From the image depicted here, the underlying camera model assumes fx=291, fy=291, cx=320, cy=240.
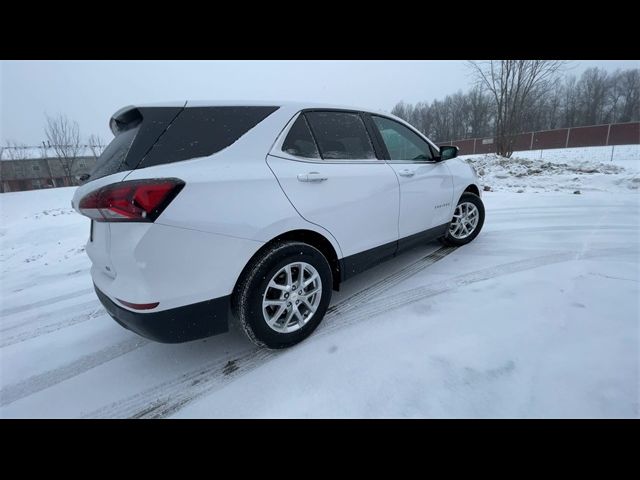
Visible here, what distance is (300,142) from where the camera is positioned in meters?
2.16

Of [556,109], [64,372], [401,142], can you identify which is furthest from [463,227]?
[556,109]

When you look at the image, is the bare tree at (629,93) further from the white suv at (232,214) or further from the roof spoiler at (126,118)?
the roof spoiler at (126,118)

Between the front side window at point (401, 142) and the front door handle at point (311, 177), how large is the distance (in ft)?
3.26

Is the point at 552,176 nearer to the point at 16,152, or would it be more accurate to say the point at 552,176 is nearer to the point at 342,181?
the point at 342,181

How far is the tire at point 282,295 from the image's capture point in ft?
6.22

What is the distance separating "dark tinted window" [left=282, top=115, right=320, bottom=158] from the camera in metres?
2.09

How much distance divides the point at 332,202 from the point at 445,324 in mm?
1314

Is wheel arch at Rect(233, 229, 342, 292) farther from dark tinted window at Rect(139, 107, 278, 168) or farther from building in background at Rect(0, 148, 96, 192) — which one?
building in background at Rect(0, 148, 96, 192)

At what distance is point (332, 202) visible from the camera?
2.21 m

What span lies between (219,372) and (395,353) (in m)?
1.22

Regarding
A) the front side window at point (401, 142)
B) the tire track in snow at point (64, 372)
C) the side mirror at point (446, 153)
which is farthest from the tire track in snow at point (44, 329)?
the side mirror at point (446, 153)

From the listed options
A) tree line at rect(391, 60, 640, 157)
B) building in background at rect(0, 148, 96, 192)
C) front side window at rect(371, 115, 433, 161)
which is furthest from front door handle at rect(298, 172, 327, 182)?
building in background at rect(0, 148, 96, 192)
